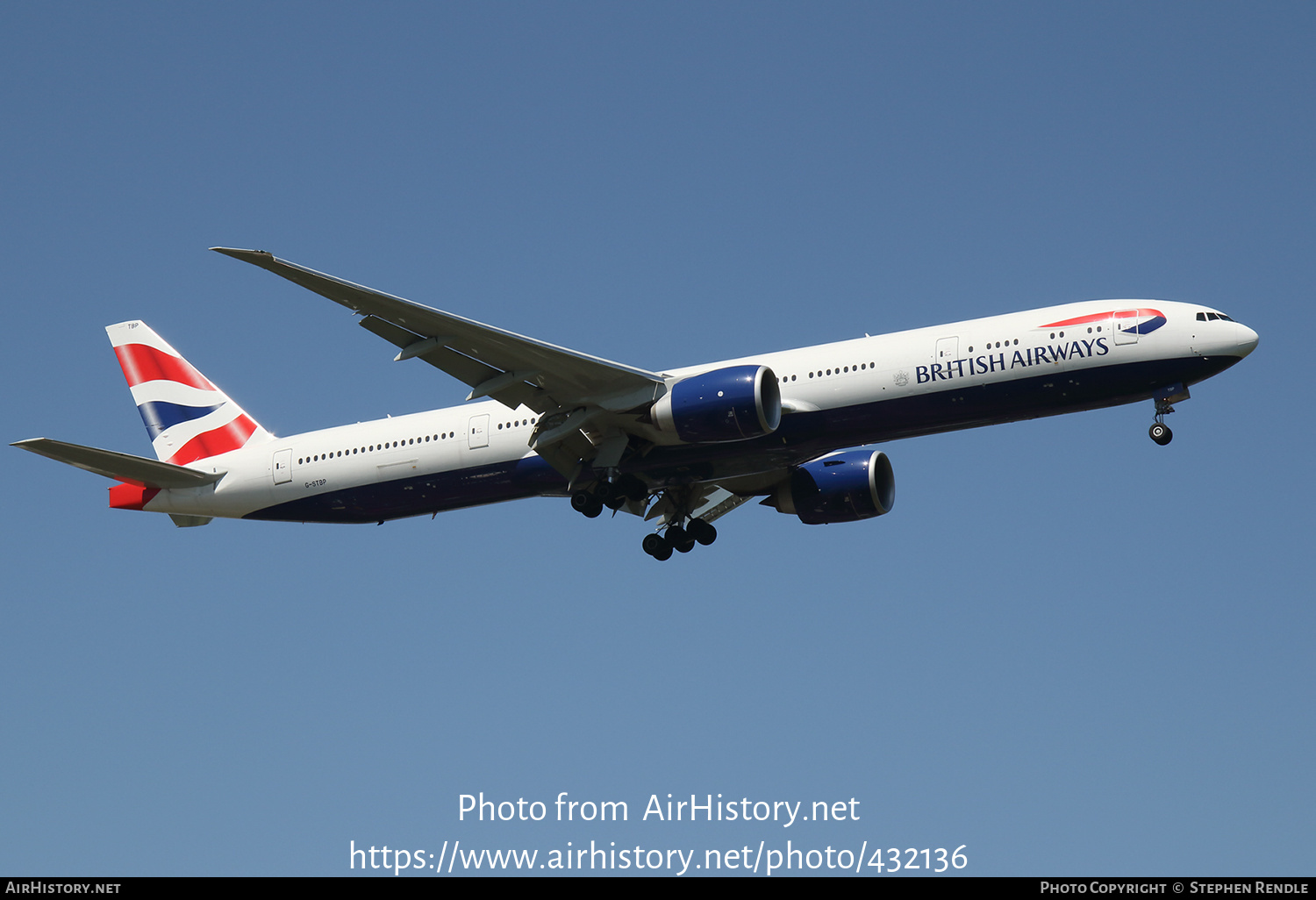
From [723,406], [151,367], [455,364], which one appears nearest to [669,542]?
[723,406]

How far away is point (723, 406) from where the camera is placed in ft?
96.9

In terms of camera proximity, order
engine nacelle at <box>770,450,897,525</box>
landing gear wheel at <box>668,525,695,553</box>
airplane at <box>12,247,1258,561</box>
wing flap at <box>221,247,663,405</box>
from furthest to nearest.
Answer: landing gear wheel at <box>668,525,695,553</box>, engine nacelle at <box>770,450,897,525</box>, airplane at <box>12,247,1258,561</box>, wing flap at <box>221,247,663,405</box>

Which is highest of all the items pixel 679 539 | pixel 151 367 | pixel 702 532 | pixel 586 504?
pixel 151 367

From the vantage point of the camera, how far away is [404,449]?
112ft

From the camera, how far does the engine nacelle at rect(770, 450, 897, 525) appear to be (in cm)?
3478

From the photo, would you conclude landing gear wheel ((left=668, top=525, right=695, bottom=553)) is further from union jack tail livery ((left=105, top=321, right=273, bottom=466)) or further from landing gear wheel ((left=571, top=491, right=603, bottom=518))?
union jack tail livery ((left=105, top=321, right=273, bottom=466))

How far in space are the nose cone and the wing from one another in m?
11.6

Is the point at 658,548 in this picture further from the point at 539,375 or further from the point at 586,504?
the point at 539,375

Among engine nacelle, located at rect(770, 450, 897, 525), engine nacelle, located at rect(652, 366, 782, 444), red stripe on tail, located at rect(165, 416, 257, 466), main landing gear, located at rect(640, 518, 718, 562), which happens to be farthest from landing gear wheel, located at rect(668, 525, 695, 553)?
red stripe on tail, located at rect(165, 416, 257, 466)

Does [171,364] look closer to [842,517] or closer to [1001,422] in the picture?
[842,517]

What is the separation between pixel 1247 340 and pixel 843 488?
9.86 meters

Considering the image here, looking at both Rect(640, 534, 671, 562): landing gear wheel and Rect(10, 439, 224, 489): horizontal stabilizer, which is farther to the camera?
Rect(640, 534, 671, 562): landing gear wheel

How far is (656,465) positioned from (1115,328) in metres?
10.0

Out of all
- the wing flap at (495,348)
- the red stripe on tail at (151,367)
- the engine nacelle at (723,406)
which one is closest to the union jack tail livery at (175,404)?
the red stripe on tail at (151,367)
